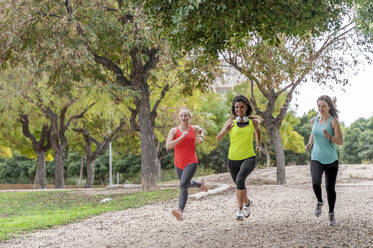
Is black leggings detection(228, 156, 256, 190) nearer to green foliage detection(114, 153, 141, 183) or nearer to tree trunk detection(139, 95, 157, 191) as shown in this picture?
tree trunk detection(139, 95, 157, 191)

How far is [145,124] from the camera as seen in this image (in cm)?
1619

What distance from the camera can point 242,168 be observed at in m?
6.62

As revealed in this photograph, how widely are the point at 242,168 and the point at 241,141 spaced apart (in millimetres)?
397

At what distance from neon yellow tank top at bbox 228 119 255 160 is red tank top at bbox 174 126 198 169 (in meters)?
0.71

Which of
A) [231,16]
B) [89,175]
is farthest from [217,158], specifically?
[231,16]

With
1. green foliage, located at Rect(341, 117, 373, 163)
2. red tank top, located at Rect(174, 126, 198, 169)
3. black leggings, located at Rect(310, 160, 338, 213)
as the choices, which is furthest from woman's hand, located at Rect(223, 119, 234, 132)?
green foliage, located at Rect(341, 117, 373, 163)

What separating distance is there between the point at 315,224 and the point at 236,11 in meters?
3.75

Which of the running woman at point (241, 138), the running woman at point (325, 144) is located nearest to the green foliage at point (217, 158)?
the running woman at point (325, 144)

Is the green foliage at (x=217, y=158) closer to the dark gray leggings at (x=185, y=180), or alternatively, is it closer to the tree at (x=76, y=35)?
the tree at (x=76, y=35)

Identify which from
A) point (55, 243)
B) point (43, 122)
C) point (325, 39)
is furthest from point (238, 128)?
point (43, 122)

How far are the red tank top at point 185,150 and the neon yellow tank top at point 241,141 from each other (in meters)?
0.71

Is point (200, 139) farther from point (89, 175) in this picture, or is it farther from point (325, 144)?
point (89, 175)

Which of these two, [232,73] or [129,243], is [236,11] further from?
[232,73]

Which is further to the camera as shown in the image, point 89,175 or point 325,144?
point 89,175
